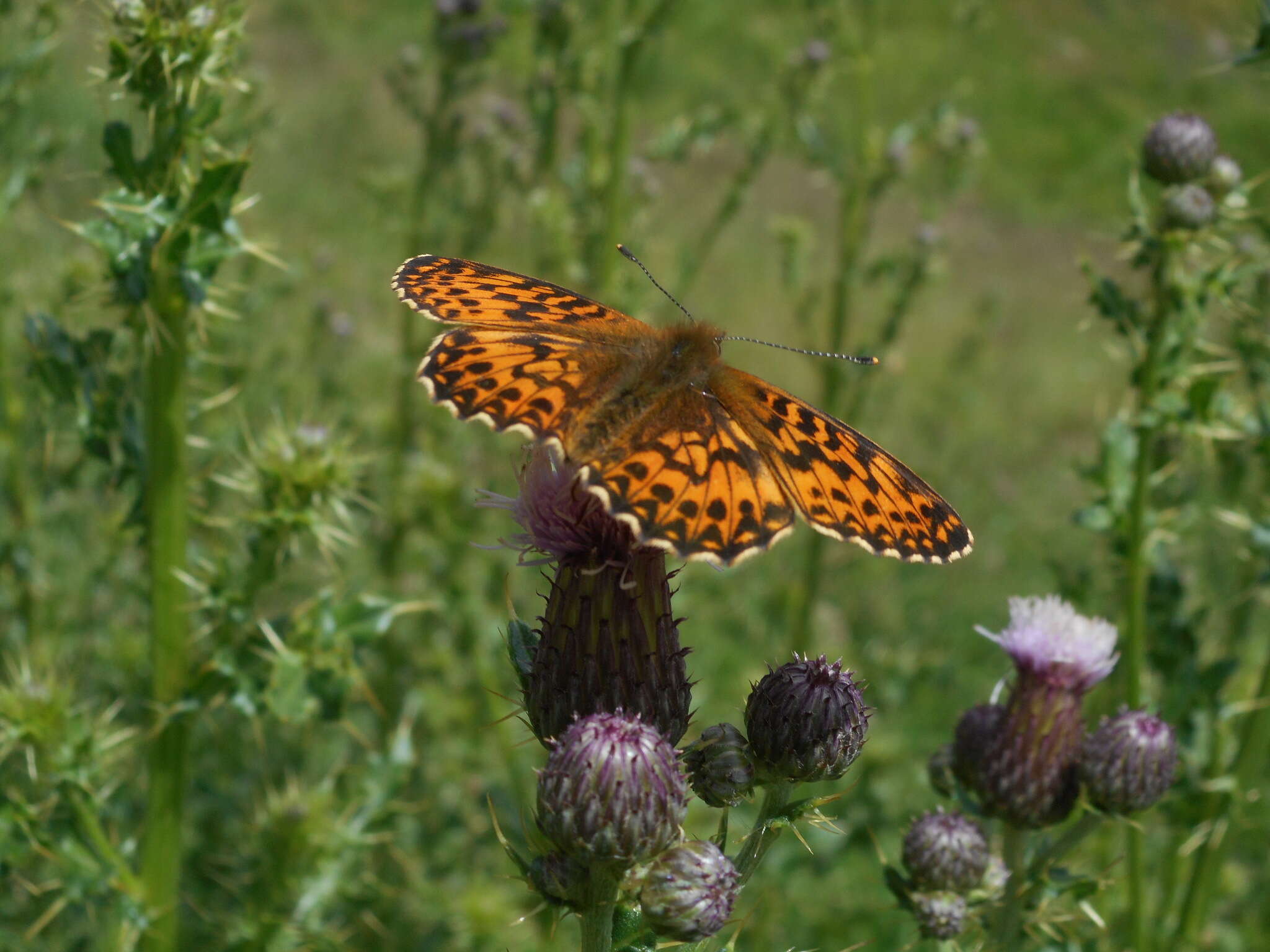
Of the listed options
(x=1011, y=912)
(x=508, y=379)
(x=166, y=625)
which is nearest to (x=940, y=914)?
(x=1011, y=912)

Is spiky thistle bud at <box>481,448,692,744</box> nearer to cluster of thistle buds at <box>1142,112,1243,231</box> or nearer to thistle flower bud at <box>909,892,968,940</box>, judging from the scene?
thistle flower bud at <box>909,892,968,940</box>

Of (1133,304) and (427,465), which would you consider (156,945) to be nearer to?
(427,465)

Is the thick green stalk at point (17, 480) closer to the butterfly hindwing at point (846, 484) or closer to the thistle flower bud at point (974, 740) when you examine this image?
the butterfly hindwing at point (846, 484)

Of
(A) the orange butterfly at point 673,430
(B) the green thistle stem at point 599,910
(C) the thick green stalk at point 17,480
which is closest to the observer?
(B) the green thistle stem at point 599,910

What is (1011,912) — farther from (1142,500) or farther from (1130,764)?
(1142,500)

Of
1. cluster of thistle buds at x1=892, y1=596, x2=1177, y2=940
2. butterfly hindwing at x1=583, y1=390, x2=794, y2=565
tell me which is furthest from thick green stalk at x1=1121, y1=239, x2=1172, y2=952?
butterfly hindwing at x1=583, y1=390, x2=794, y2=565

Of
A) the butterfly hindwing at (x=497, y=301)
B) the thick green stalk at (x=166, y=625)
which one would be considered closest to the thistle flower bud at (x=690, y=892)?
the butterfly hindwing at (x=497, y=301)

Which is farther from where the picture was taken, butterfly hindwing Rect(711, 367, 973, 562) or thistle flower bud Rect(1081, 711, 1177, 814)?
thistle flower bud Rect(1081, 711, 1177, 814)
